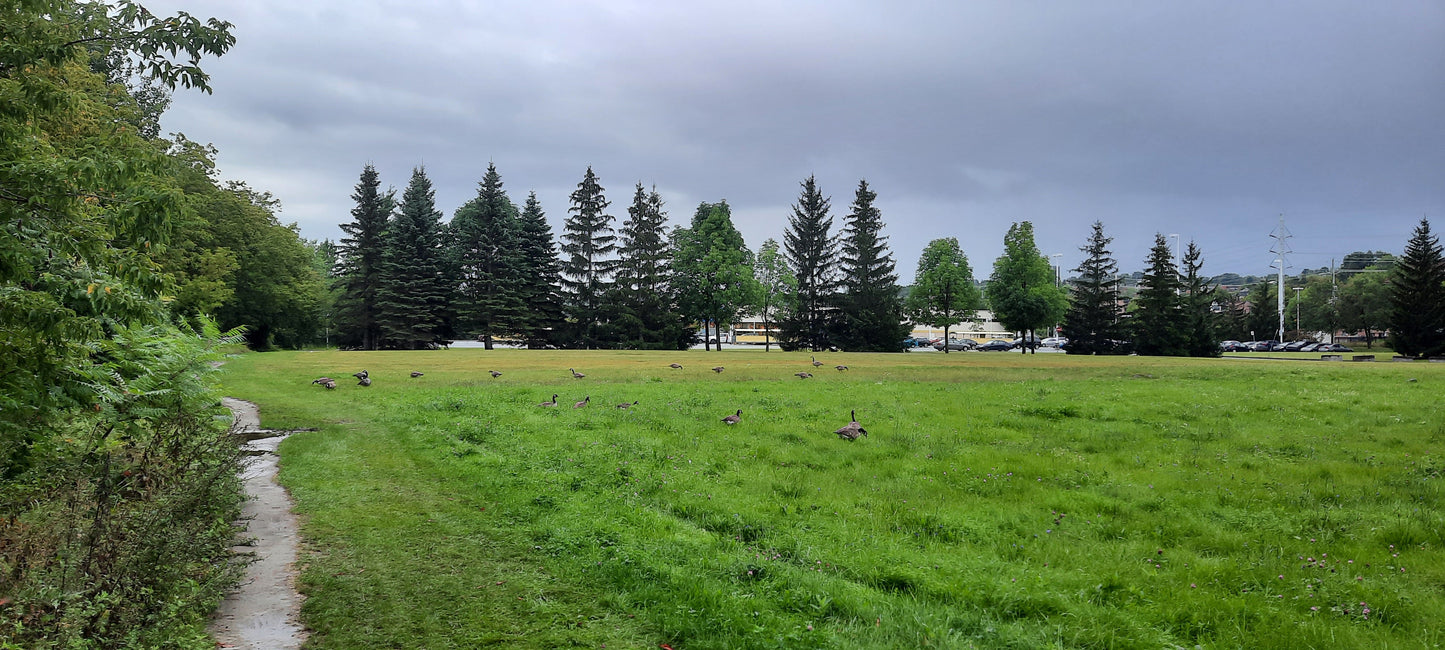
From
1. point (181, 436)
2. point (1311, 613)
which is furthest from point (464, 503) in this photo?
point (1311, 613)

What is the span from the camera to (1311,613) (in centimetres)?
533

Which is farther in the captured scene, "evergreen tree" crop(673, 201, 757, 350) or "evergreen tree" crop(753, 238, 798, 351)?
"evergreen tree" crop(753, 238, 798, 351)

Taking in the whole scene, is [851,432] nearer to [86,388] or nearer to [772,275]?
[86,388]

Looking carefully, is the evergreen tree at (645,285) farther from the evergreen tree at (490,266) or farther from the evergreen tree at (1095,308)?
the evergreen tree at (1095,308)

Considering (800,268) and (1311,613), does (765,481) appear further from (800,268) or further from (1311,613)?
(800,268)

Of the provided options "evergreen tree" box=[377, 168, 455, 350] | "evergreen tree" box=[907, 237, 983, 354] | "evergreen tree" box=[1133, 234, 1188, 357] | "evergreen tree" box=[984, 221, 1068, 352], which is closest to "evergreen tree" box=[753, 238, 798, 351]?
"evergreen tree" box=[907, 237, 983, 354]

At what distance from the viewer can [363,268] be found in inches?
2591

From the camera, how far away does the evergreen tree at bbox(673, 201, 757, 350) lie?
62.0 metres

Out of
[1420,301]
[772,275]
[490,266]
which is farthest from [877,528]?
[1420,301]

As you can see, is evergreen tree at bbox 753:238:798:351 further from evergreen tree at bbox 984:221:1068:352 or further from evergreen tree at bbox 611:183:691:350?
evergreen tree at bbox 984:221:1068:352

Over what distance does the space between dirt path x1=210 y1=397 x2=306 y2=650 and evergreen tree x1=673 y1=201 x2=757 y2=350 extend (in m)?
53.2

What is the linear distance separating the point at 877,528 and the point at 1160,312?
75527 mm

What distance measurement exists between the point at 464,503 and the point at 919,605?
6.12 m

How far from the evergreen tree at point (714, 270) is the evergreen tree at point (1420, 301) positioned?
55.5 m
